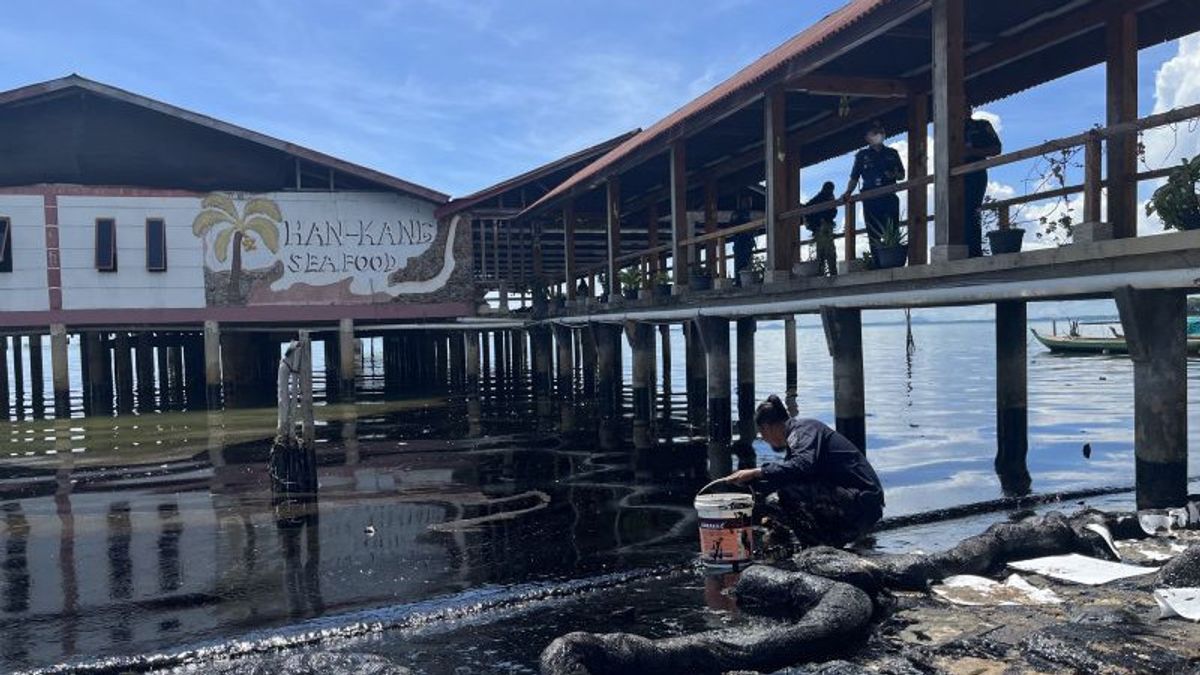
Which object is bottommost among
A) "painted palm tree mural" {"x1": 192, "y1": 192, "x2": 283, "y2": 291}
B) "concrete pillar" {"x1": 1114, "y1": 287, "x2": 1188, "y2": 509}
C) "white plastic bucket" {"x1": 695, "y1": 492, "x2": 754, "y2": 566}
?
"white plastic bucket" {"x1": 695, "y1": 492, "x2": 754, "y2": 566}

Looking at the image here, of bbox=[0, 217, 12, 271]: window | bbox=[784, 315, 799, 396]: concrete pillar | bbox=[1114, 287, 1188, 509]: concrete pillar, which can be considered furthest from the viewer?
bbox=[784, 315, 799, 396]: concrete pillar

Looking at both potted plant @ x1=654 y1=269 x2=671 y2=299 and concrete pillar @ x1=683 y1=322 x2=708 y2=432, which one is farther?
concrete pillar @ x1=683 y1=322 x2=708 y2=432

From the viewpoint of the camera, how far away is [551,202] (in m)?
A: 22.1

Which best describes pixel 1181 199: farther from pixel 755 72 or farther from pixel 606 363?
pixel 606 363

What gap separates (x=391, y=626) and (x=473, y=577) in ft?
4.60

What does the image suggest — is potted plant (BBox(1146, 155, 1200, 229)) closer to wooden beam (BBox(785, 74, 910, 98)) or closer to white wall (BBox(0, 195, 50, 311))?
wooden beam (BBox(785, 74, 910, 98))

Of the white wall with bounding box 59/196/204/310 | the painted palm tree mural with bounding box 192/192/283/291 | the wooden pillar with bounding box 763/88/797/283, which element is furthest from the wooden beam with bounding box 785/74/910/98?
the white wall with bounding box 59/196/204/310

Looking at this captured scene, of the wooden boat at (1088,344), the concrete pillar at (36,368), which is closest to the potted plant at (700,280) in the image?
the concrete pillar at (36,368)

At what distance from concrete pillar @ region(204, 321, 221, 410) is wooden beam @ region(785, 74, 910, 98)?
18.7 meters

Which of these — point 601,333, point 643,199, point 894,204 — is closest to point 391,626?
point 894,204

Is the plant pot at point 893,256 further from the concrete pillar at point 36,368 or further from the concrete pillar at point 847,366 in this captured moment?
the concrete pillar at point 36,368

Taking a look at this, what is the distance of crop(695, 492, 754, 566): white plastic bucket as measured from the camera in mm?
6871

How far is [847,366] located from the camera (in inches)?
456

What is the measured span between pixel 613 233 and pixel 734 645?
14440 mm
